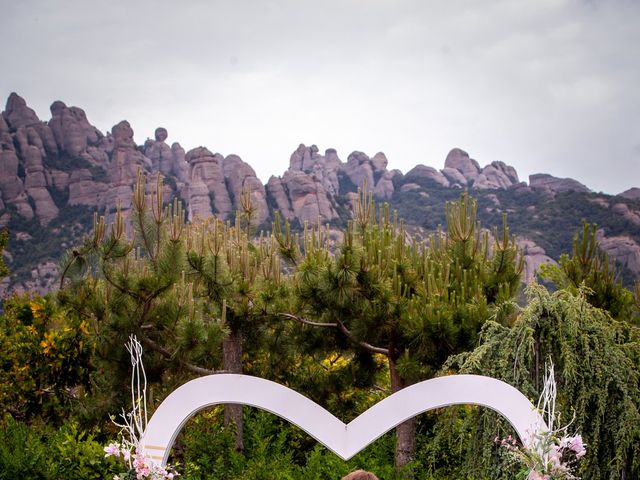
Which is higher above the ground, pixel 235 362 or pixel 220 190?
pixel 220 190

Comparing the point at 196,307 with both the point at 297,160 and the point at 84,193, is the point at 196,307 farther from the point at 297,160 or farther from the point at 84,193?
the point at 297,160

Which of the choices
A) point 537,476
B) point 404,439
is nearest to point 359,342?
point 404,439

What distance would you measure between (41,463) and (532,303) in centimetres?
446

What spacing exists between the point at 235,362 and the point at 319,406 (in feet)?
13.0

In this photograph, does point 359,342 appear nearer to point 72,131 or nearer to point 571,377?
point 571,377

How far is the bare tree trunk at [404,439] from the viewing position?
7512 millimetres

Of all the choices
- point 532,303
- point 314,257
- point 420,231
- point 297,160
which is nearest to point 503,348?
point 532,303

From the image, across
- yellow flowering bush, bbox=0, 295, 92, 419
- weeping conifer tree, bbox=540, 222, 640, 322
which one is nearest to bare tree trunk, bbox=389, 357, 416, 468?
weeping conifer tree, bbox=540, 222, 640, 322

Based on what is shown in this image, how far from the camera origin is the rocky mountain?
3709 cm

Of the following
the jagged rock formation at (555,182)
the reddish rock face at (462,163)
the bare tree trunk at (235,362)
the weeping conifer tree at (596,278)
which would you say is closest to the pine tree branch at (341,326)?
the bare tree trunk at (235,362)

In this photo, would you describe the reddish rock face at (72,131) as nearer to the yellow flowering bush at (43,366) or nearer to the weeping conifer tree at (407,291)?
the yellow flowering bush at (43,366)

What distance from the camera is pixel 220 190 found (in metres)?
48.2

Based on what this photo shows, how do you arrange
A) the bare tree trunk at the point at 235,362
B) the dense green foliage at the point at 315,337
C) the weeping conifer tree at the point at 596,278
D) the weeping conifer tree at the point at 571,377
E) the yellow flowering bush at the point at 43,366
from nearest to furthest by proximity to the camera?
the weeping conifer tree at the point at 571,377
the dense green foliage at the point at 315,337
the weeping conifer tree at the point at 596,278
the bare tree trunk at the point at 235,362
the yellow flowering bush at the point at 43,366

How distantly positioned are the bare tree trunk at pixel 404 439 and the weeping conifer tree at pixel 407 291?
11 millimetres
